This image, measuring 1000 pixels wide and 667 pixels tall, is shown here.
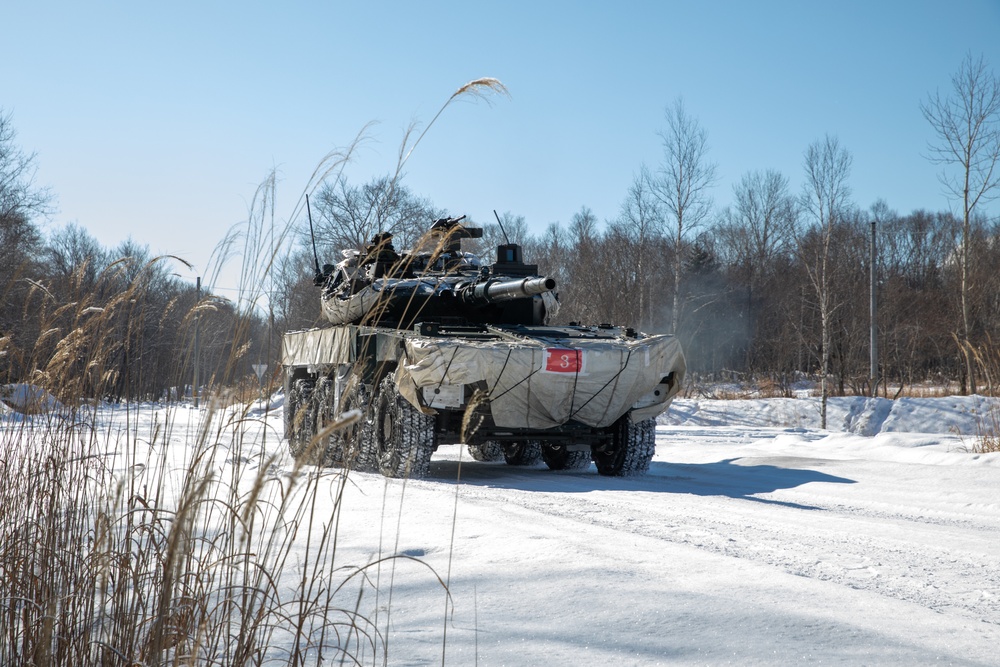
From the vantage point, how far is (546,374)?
7750mm

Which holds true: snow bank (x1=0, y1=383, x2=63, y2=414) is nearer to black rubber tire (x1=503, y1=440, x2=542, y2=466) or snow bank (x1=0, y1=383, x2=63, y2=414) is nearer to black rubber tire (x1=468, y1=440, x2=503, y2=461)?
black rubber tire (x1=503, y1=440, x2=542, y2=466)

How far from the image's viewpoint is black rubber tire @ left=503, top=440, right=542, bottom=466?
10.6 meters

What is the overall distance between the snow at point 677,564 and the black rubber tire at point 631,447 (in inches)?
19.9

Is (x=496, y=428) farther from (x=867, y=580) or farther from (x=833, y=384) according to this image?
(x=833, y=384)

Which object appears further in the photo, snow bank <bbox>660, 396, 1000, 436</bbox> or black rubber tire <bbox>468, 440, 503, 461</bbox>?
snow bank <bbox>660, 396, 1000, 436</bbox>

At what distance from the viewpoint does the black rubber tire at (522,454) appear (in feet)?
34.7

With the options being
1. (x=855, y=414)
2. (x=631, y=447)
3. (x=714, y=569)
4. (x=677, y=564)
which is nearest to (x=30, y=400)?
(x=677, y=564)

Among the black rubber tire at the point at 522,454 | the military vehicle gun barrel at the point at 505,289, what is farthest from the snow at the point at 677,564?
the black rubber tire at the point at 522,454

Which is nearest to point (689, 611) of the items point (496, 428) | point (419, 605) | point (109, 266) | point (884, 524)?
point (419, 605)

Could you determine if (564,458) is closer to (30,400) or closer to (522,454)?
(522,454)

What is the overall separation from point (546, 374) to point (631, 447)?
1310 millimetres

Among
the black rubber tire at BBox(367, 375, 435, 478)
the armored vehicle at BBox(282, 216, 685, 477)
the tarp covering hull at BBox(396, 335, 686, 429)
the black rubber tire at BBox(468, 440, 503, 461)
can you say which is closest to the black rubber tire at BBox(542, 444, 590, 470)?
the armored vehicle at BBox(282, 216, 685, 477)

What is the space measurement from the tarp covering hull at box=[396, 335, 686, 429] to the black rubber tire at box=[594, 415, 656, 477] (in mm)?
197

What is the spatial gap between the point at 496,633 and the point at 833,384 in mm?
26265
